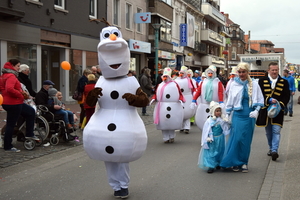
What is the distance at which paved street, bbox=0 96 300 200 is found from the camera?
5.74 metres

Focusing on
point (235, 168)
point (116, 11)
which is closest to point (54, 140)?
point (235, 168)

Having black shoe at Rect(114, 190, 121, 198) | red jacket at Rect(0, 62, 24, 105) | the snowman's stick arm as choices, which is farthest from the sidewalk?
the snowman's stick arm

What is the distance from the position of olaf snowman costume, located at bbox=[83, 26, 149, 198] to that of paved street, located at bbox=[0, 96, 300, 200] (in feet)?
2.57

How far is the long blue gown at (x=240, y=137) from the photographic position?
6.94m

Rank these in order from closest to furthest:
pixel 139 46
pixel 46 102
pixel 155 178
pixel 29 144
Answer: pixel 155 178
pixel 29 144
pixel 46 102
pixel 139 46

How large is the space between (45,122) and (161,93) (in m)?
2.87

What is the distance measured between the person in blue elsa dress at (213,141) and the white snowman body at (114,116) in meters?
2.02

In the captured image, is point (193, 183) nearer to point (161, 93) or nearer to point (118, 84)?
point (118, 84)

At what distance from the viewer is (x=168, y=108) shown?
10.1 meters

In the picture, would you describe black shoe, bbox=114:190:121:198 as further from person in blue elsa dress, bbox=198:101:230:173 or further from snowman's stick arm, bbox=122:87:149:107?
person in blue elsa dress, bbox=198:101:230:173

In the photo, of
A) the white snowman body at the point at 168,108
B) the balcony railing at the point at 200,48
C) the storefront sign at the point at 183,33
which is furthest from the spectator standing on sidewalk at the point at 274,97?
the balcony railing at the point at 200,48

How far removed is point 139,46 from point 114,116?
2347 cm

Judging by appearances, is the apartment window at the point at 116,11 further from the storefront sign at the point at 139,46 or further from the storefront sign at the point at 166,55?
the storefront sign at the point at 166,55

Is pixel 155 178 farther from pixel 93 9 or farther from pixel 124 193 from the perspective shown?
pixel 93 9
